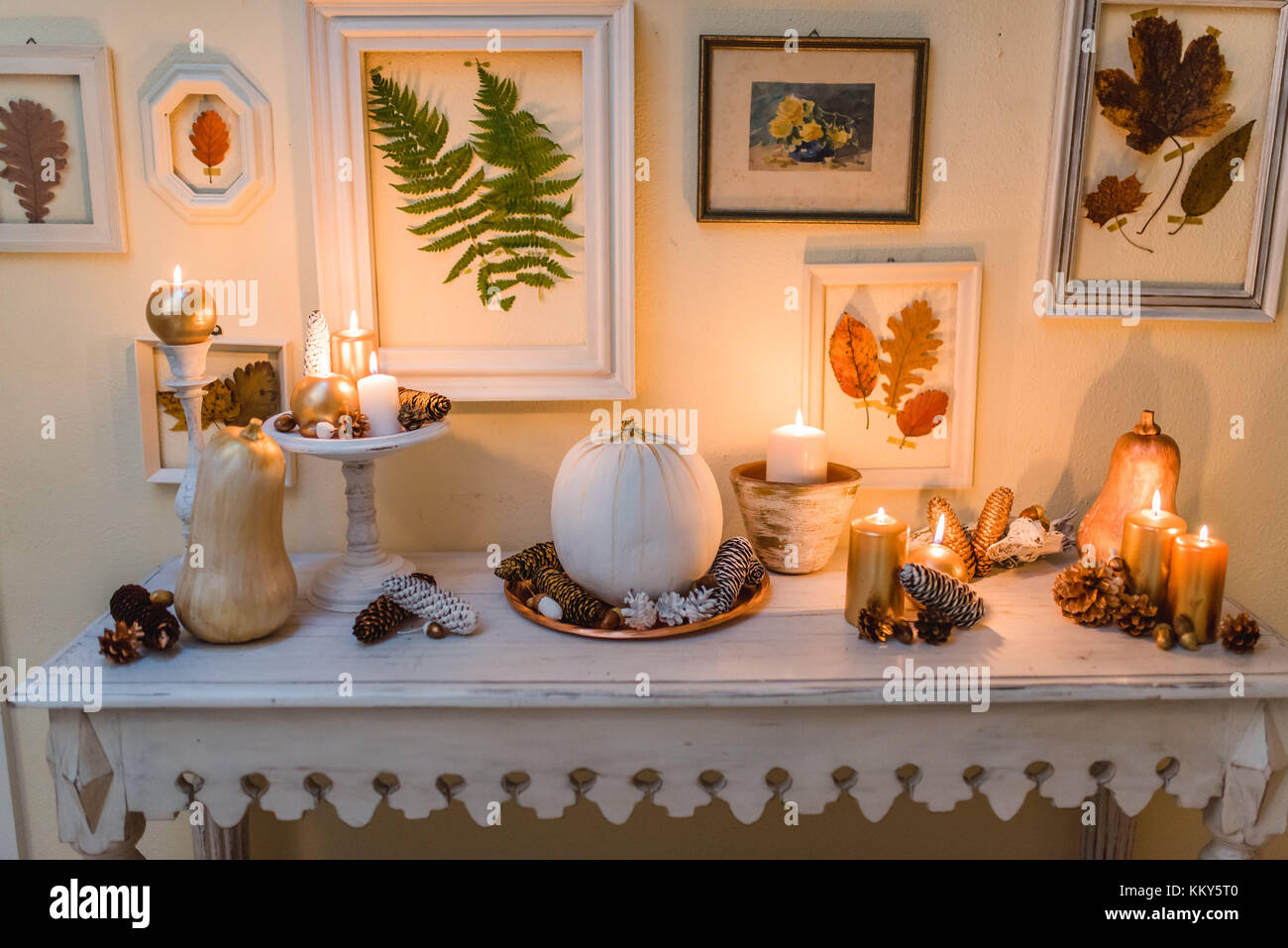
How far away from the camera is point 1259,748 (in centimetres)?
108

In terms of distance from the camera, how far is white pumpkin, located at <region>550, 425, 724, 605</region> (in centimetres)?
114

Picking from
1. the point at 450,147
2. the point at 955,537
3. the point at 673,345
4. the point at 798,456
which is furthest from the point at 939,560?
the point at 450,147

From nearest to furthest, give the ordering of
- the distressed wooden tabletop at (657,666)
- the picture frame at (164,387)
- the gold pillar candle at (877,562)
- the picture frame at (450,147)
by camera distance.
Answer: the distressed wooden tabletop at (657,666) < the gold pillar candle at (877,562) < the picture frame at (450,147) < the picture frame at (164,387)

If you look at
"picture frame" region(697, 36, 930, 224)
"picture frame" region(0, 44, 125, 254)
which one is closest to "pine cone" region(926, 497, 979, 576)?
"picture frame" region(697, 36, 930, 224)

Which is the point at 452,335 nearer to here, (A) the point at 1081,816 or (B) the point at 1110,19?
(B) the point at 1110,19

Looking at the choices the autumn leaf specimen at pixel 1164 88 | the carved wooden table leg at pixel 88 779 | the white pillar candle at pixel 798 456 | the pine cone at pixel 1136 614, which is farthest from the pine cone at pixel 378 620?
the autumn leaf specimen at pixel 1164 88

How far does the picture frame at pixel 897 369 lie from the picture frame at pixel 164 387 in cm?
70

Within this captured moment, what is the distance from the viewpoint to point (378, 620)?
3.69 feet

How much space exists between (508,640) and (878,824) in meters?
0.75

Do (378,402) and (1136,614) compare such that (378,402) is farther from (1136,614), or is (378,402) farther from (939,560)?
(1136,614)

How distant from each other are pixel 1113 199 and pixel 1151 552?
1.55 ft

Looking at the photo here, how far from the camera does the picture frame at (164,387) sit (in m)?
1.34

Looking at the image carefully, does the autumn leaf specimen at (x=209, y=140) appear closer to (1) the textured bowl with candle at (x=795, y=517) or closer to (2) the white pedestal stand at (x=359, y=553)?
(2) the white pedestal stand at (x=359, y=553)

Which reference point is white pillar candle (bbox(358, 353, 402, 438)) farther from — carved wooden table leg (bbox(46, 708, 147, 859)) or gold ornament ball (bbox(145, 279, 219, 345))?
carved wooden table leg (bbox(46, 708, 147, 859))
